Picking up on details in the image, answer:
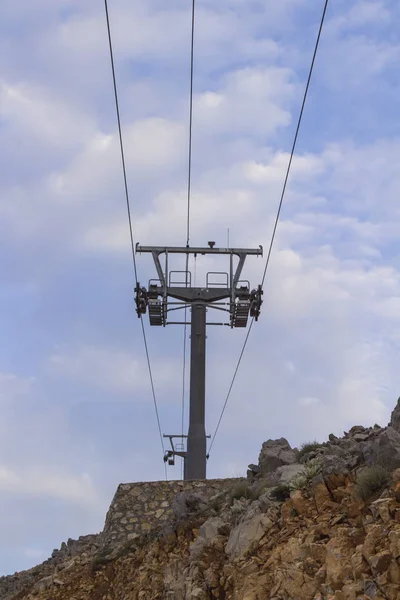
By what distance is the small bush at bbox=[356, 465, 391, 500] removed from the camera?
12.6 metres

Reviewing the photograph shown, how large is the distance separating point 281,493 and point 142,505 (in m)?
7.40

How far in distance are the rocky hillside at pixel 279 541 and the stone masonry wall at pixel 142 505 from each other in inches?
19.4

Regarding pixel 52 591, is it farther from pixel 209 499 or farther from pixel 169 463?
pixel 169 463

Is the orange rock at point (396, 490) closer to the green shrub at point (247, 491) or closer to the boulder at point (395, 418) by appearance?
the boulder at point (395, 418)

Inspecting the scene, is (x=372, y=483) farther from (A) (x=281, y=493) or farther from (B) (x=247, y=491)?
(B) (x=247, y=491)

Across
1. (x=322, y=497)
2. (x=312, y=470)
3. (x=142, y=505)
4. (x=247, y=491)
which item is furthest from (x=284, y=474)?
(x=142, y=505)

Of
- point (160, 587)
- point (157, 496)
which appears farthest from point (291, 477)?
point (157, 496)

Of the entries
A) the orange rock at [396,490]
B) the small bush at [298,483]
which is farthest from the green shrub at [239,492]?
the orange rock at [396,490]

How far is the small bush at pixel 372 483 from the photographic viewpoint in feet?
41.3

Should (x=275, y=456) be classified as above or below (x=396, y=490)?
above

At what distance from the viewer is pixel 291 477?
50.1ft

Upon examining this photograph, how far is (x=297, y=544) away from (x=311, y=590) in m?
1.35

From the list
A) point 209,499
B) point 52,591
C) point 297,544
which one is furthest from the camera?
point 52,591

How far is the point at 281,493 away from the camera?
14781 mm
